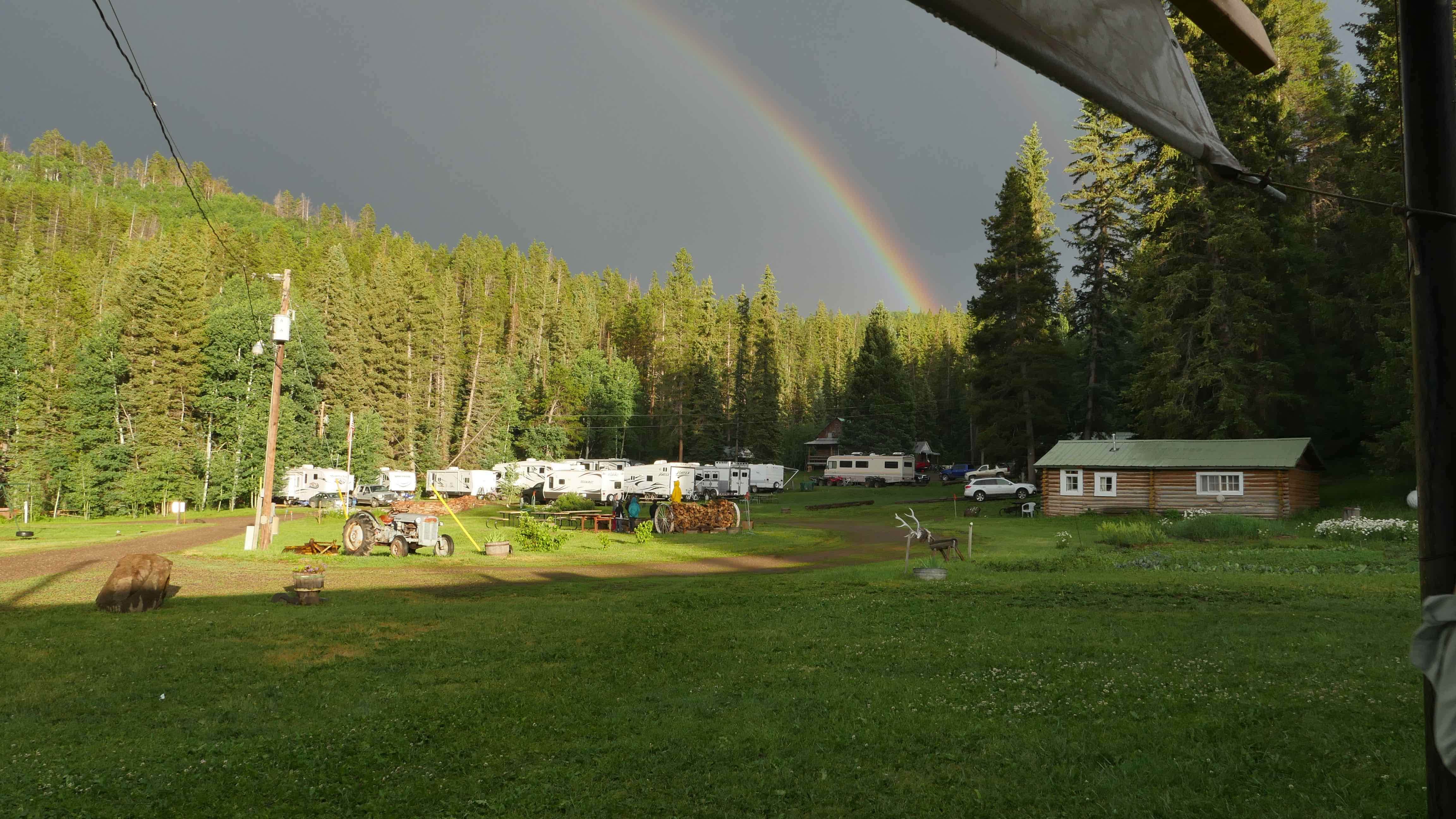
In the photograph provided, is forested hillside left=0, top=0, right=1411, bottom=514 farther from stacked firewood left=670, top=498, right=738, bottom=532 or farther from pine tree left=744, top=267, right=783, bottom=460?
stacked firewood left=670, top=498, right=738, bottom=532

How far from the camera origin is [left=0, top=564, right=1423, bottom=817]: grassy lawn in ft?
20.3

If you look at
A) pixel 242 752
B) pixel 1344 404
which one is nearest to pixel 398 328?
pixel 1344 404

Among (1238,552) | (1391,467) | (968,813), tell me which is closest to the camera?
(968,813)

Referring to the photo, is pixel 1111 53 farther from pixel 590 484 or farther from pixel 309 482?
pixel 309 482

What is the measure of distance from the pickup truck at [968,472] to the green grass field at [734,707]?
49.4 meters

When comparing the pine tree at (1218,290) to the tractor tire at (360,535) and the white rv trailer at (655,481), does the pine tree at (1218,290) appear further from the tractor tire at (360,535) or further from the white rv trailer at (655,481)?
the tractor tire at (360,535)

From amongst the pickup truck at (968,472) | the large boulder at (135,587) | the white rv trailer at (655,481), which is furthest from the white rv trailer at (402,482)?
the large boulder at (135,587)

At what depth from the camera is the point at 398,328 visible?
78.2 m

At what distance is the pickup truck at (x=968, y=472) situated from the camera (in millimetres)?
66188

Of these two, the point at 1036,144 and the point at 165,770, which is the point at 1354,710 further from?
the point at 1036,144

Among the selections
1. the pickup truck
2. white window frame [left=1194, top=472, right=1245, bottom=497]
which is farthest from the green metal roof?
the pickup truck

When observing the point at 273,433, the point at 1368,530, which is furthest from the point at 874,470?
the point at 273,433

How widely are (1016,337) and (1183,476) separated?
18.4 meters

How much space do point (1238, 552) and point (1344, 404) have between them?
2915 cm
